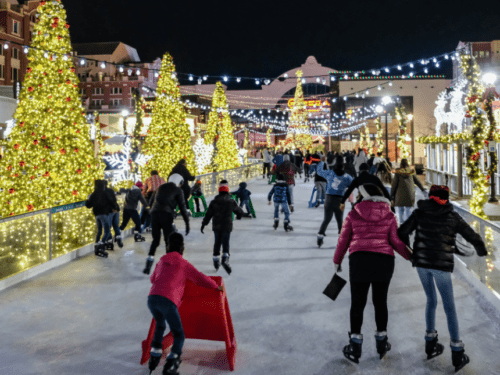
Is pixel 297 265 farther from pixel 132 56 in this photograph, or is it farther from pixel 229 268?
A: pixel 132 56

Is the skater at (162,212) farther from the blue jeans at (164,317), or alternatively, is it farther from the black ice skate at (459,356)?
the black ice skate at (459,356)

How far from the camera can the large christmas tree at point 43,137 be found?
39.3 ft

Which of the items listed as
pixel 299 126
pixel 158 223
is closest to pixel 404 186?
pixel 158 223

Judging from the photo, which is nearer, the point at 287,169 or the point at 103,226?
the point at 103,226

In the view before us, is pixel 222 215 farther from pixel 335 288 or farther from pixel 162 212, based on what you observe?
pixel 335 288

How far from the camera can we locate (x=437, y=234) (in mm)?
4125

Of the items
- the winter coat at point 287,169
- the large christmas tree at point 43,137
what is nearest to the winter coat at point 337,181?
the winter coat at point 287,169

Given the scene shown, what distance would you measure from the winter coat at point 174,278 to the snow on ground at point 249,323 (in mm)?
706

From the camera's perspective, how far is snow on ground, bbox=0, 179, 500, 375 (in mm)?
4184

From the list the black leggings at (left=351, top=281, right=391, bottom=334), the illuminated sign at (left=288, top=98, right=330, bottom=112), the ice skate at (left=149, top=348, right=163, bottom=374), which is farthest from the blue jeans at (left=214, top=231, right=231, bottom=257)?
the illuminated sign at (left=288, top=98, right=330, bottom=112)

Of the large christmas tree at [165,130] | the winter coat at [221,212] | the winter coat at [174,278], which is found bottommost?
the winter coat at [174,278]

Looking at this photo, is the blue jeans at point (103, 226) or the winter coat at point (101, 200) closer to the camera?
the winter coat at point (101, 200)

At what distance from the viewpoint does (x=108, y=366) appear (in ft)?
13.7

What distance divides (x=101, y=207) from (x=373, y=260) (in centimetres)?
608
